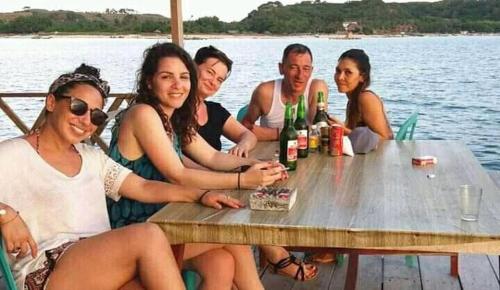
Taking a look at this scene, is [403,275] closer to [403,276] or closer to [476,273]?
[403,276]

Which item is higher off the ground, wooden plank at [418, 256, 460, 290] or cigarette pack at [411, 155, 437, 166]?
cigarette pack at [411, 155, 437, 166]

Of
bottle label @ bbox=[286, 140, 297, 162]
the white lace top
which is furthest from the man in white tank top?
the white lace top

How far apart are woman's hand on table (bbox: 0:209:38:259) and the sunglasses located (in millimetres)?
323

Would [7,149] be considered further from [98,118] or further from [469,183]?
[469,183]

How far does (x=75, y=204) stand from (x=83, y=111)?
255mm

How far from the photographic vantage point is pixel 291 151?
2.20m

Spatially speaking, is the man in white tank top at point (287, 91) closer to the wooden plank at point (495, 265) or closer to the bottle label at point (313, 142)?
the bottle label at point (313, 142)

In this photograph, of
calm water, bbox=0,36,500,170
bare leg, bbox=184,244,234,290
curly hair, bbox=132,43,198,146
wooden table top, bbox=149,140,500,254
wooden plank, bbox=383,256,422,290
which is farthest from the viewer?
calm water, bbox=0,36,500,170

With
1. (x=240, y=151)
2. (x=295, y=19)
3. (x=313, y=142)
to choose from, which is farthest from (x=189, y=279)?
(x=295, y=19)

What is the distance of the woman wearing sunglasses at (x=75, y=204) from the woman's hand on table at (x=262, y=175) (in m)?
0.19

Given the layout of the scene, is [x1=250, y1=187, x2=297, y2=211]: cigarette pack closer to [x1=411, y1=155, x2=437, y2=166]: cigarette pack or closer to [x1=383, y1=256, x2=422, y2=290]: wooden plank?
[x1=411, y1=155, x2=437, y2=166]: cigarette pack

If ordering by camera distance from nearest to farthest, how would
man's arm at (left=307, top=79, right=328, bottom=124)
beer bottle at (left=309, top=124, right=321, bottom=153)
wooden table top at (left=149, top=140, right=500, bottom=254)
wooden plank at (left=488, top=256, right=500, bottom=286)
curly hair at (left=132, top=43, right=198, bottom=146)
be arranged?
wooden table top at (left=149, top=140, right=500, bottom=254)
curly hair at (left=132, top=43, right=198, bottom=146)
beer bottle at (left=309, top=124, right=321, bottom=153)
wooden plank at (left=488, top=256, right=500, bottom=286)
man's arm at (left=307, top=79, right=328, bottom=124)

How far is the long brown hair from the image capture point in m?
3.05

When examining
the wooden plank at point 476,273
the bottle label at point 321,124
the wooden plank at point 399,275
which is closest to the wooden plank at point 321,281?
the wooden plank at point 399,275
